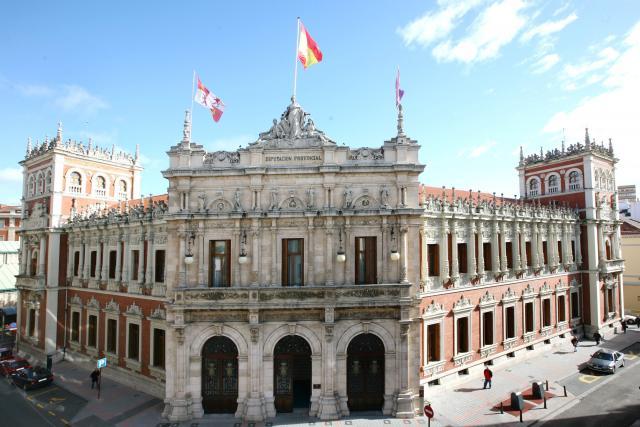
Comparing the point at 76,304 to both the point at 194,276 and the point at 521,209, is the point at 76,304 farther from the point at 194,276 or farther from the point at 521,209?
the point at 521,209

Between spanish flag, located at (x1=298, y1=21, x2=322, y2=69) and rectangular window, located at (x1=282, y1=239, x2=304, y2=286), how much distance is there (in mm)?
10208

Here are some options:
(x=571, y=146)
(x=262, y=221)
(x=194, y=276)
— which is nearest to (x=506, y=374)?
(x=262, y=221)

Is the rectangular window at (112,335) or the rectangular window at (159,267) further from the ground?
the rectangular window at (159,267)

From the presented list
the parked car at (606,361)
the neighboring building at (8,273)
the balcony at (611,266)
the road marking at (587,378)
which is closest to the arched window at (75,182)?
the neighboring building at (8,273)

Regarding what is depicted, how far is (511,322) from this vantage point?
30.0 metres

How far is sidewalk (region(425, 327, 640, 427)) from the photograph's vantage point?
20.6 meters

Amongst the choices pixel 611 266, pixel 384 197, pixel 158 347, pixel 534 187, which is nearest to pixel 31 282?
pixel 158 347

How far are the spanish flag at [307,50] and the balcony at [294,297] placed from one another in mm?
12814

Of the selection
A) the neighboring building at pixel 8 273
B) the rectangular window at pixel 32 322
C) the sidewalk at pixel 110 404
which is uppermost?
the neighboring building at pixel 8 273

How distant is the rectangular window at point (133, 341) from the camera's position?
2706 cm

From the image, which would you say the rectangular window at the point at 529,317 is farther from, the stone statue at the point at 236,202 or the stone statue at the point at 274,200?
Answer: the stone statue at the point at 236,202

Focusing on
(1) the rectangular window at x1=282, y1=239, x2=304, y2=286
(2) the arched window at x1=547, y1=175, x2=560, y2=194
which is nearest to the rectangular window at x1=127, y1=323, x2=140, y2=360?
(1) the rectangular window at x1=282, y1=239, x2=304, y2=286

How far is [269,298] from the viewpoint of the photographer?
20578 millimetres

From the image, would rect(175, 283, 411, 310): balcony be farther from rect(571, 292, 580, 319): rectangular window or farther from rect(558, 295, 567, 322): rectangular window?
rect(571, 292, 580, 319): rectangular window
